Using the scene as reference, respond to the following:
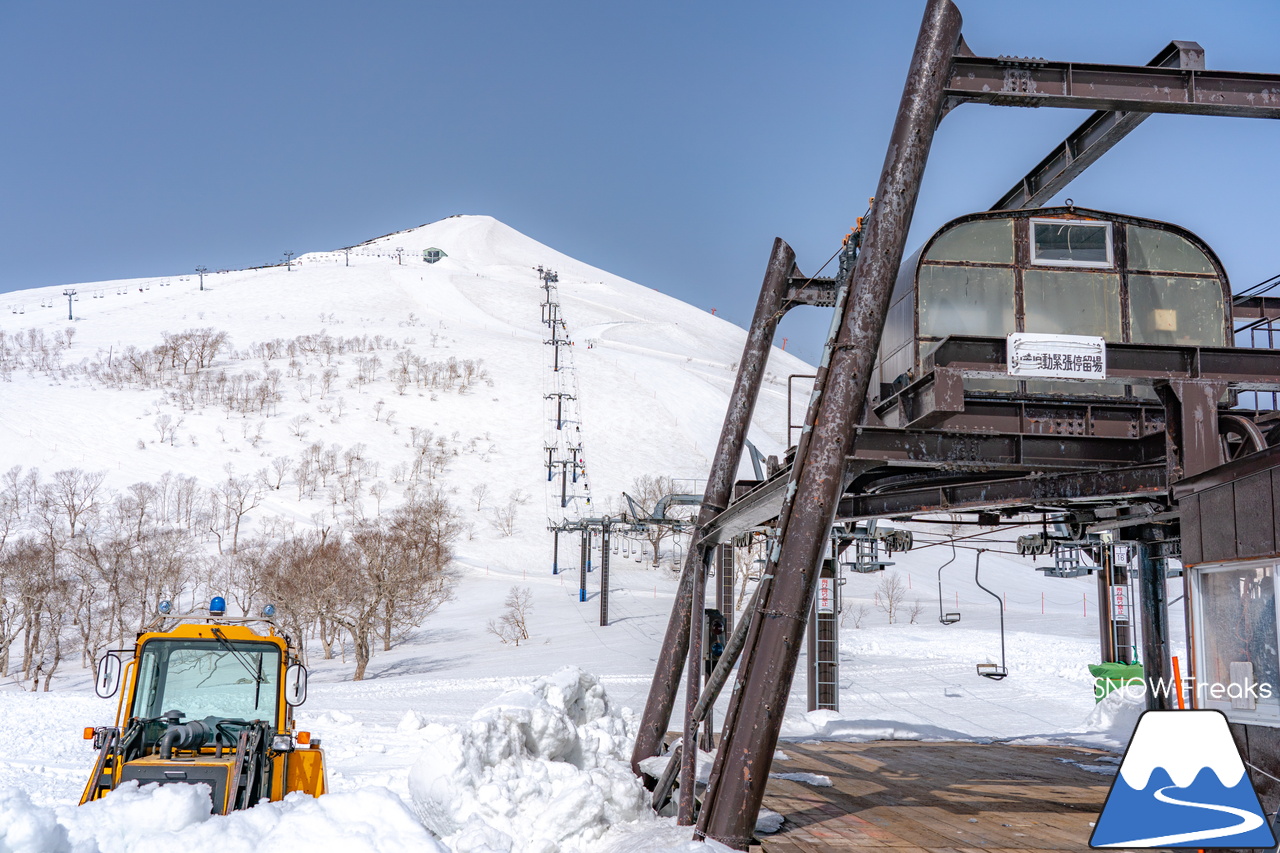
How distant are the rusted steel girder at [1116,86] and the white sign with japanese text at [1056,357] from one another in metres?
2.09

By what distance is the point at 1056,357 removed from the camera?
909 centimetres

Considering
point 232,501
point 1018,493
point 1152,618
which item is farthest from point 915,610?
point 1018,493

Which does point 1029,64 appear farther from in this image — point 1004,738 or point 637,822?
point 1004,738

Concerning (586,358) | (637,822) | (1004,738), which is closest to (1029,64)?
(637,822)

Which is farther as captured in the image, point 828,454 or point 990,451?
point 990,451

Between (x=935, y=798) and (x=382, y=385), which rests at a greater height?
(x=382, y=385)

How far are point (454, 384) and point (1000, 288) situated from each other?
9467 cm

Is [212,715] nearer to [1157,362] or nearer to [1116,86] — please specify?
[1157,362]

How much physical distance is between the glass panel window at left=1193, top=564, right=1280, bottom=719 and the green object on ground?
18536mm

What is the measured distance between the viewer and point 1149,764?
12.1 feet

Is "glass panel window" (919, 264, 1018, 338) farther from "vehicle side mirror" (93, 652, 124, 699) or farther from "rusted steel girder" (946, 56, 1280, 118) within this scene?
"vehicle side mirror" (93, 652, 124, 699)

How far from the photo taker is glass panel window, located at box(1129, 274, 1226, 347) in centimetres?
1362

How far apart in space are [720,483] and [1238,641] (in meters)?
7.69

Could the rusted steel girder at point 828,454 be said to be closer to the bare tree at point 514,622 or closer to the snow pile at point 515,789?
the snow pile at point 515,789
